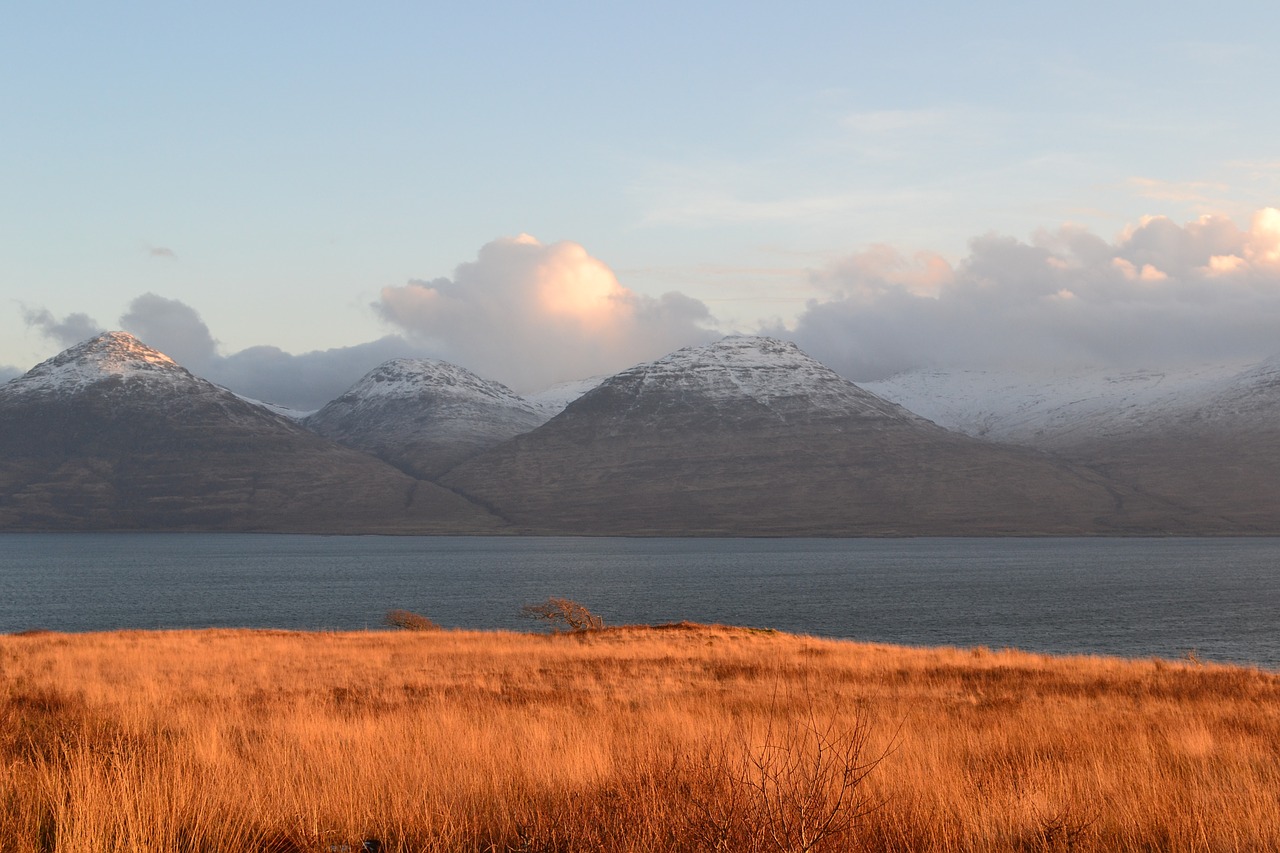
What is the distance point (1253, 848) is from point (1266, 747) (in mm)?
7220

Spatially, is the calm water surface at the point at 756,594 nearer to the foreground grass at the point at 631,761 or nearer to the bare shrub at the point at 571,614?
→ the bare shrub at the point at 571,614

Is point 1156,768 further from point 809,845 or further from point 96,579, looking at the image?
point 96,579

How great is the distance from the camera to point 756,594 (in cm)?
10625

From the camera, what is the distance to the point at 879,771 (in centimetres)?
1008

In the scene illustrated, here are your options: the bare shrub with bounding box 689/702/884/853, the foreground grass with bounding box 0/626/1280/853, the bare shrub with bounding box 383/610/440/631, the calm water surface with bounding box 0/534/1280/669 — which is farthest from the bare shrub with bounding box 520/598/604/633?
the bare shrub with bounding box 689/702/884/853

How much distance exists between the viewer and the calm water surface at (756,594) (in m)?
74.0

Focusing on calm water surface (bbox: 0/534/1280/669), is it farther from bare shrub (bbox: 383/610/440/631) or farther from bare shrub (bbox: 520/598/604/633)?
bare shrub (bbox: 520/598/604/633)

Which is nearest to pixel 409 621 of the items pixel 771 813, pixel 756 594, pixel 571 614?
pixel 571 614

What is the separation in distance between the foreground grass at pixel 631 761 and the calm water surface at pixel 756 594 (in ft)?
148

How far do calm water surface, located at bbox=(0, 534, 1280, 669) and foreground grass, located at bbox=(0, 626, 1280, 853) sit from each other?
45033 mm

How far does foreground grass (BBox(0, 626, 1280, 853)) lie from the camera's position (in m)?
7.53

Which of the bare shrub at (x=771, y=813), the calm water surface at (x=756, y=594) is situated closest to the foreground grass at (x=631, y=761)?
the bare shrub at (x=771, y=813)

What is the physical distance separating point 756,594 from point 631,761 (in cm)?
9779

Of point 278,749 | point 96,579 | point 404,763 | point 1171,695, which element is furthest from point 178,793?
point 96,579
